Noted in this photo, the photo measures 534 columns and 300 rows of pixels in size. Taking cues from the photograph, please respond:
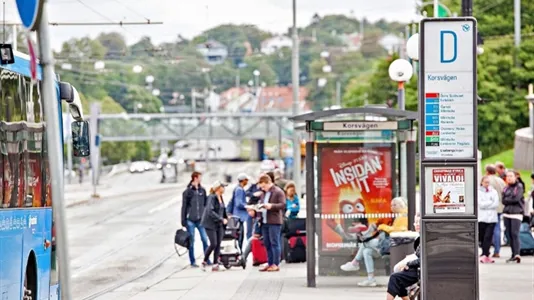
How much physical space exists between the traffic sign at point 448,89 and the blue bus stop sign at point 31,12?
6.09 metres

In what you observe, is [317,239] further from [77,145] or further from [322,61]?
[322,61]

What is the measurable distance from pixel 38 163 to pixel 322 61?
173 meters

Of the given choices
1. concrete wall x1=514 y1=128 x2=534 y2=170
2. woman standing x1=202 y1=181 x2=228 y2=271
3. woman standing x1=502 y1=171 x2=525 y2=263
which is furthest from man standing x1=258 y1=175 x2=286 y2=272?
concrete wall x1=514 y1=128 x2=534 y2=170

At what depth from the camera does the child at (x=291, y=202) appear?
25875 millimetres

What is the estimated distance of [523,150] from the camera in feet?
207

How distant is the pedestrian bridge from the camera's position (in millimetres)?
124500

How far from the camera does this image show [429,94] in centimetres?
1409

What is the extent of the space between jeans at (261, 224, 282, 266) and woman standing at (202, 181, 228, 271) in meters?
1.20

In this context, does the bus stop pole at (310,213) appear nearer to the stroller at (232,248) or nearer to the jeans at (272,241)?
the jeans at (272,241)

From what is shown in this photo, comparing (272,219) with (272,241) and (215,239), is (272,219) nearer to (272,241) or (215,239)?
(272,241)

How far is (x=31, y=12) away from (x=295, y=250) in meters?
18.1

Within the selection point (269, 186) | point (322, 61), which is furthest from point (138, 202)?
point (322, 61)

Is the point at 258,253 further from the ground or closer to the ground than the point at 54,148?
closer to the ground

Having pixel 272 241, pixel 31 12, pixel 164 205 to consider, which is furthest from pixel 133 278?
pixel 164 205
